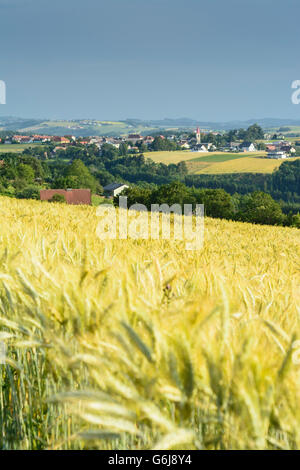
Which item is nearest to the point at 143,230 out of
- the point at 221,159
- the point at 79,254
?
the point at 79,254

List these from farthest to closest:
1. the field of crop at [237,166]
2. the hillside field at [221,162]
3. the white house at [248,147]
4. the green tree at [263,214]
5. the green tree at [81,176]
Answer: the white house at [248,147] → the hillside field at [221,162] → the field of crop at [237,166] → the green tree at [81,176] → the green tree at [263,214]

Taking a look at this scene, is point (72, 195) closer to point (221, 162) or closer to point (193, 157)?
point (221, 162)

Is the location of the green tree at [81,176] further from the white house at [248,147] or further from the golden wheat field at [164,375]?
the white house at [248,147]

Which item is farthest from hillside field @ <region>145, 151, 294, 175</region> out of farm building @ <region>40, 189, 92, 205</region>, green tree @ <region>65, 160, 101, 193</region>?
farm building @ <region>40, 189, 92, 205</region>

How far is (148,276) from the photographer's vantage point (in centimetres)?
164

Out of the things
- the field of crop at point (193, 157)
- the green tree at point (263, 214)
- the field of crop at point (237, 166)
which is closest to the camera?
the green tree at point (263, 214)

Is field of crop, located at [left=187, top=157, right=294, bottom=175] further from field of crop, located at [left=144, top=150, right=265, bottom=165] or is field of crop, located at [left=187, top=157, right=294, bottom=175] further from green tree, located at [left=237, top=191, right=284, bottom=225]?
→ green tree, located at [left=237, top=191, right=284, bottom=225]

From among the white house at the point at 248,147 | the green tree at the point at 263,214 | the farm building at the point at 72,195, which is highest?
the white house at the point at 248,147

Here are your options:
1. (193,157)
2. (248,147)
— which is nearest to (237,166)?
(193,157)

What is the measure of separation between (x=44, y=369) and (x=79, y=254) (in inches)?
42.8

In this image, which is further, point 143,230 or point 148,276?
point 143,230

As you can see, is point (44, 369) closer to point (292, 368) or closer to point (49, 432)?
point (49, 432)

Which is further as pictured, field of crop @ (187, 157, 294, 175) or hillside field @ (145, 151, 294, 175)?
hillside field @ (145, 151, 294, 175)

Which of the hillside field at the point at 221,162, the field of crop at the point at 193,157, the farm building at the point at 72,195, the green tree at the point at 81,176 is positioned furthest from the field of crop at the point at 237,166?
the farm building at the point at 72,195
